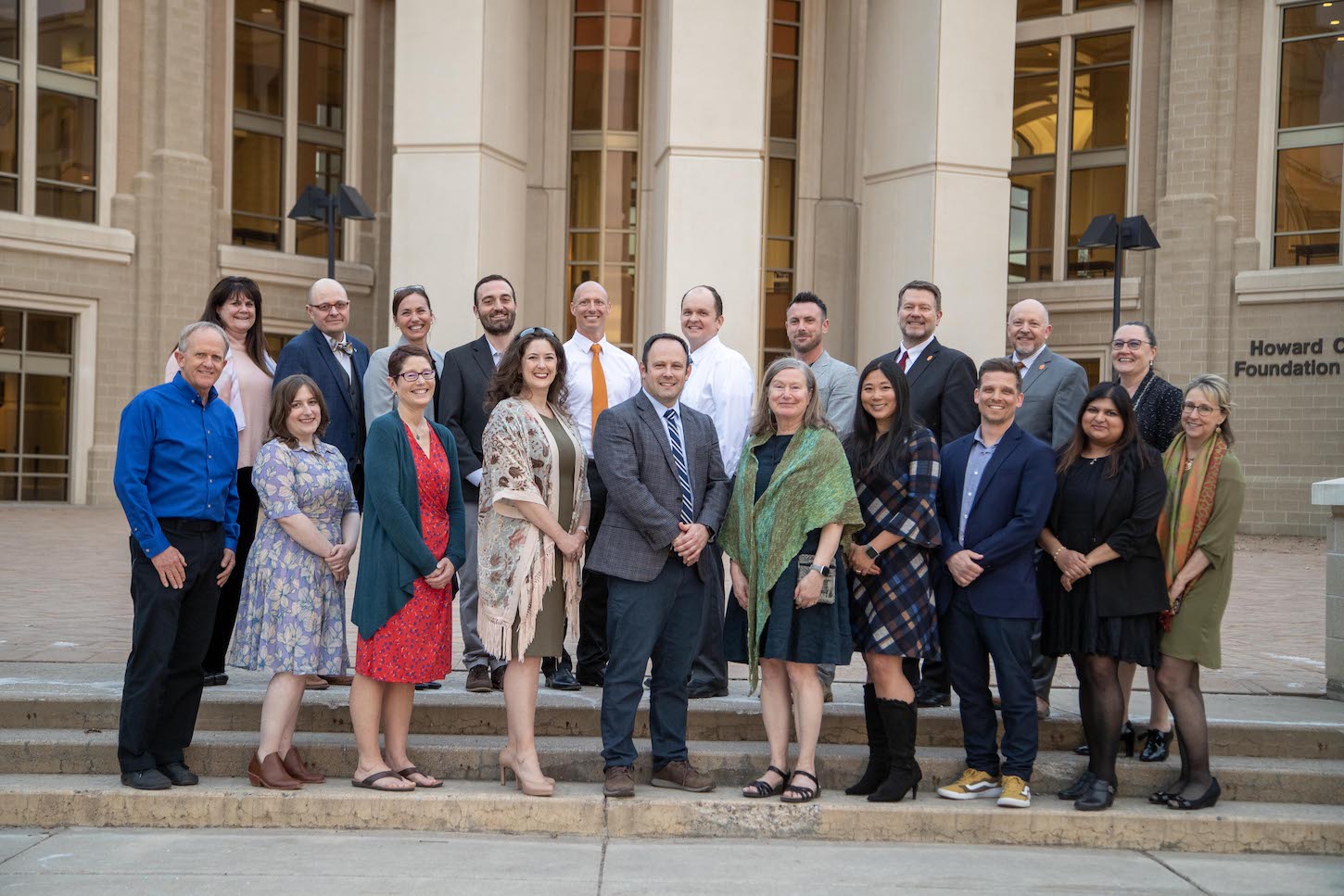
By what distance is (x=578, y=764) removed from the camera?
5.82m

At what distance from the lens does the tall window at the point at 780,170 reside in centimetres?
1998

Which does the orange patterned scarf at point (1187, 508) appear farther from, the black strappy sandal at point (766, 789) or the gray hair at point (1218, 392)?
the black strappy sandal at point (766, 789)

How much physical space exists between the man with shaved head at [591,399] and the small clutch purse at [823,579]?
1.38 metres

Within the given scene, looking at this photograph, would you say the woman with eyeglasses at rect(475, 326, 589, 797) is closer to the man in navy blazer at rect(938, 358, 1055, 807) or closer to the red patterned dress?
the red patterned dress

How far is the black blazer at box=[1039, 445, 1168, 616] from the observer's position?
5.38 m

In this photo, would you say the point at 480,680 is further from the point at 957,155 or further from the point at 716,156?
the point at 957,155

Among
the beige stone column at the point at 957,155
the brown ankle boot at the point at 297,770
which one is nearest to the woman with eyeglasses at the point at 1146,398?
the brown ankle boot at the point at 297,770

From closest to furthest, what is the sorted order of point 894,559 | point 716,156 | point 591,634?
point 894,559 → point 591,634 → point 716,156

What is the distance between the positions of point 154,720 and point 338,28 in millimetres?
20049

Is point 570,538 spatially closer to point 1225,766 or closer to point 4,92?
point 1225,766

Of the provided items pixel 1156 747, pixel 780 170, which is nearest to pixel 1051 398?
pixel 1156 747

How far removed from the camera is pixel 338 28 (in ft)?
75.3

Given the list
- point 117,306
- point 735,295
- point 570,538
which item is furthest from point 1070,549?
point 117,306

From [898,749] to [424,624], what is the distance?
2120mm
